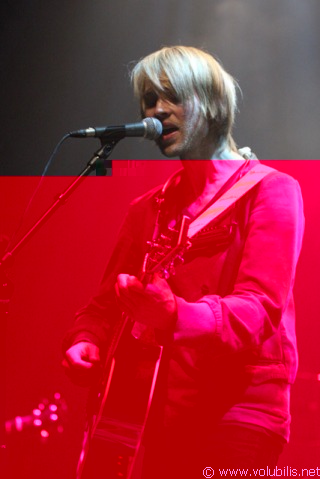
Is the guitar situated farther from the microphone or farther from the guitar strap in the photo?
the microphone

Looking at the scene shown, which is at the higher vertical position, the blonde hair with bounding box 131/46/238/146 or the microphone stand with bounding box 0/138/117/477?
the blonde hair with bounding box 131/46/238/146

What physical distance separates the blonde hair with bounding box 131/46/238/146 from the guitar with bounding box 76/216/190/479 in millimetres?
499

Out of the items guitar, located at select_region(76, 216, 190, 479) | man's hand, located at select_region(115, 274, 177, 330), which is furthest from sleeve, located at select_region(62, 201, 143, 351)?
man's hand, located at select_region(115, 274, 177, 330)

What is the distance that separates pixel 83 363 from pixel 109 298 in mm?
215

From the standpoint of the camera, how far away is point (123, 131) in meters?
1.49

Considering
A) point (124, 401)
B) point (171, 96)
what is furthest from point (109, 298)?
point (171, 96)

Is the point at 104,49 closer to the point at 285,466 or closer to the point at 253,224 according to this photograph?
the point at 253,224

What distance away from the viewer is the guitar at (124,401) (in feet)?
4.45

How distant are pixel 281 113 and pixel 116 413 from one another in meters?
1.11

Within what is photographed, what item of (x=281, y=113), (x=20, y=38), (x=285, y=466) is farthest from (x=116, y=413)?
(x=20, y=38)

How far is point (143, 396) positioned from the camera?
4.51 feet

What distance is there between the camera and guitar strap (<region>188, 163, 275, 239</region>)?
145 centimetres

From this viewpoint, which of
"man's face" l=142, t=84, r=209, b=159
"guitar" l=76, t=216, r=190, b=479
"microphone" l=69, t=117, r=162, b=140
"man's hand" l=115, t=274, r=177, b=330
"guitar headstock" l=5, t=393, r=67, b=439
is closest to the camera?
"man's hand" l=115, t=274, r=177, b=330

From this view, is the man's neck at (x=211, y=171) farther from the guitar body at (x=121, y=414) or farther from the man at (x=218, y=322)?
the guitar body at (x=121, y=414)
